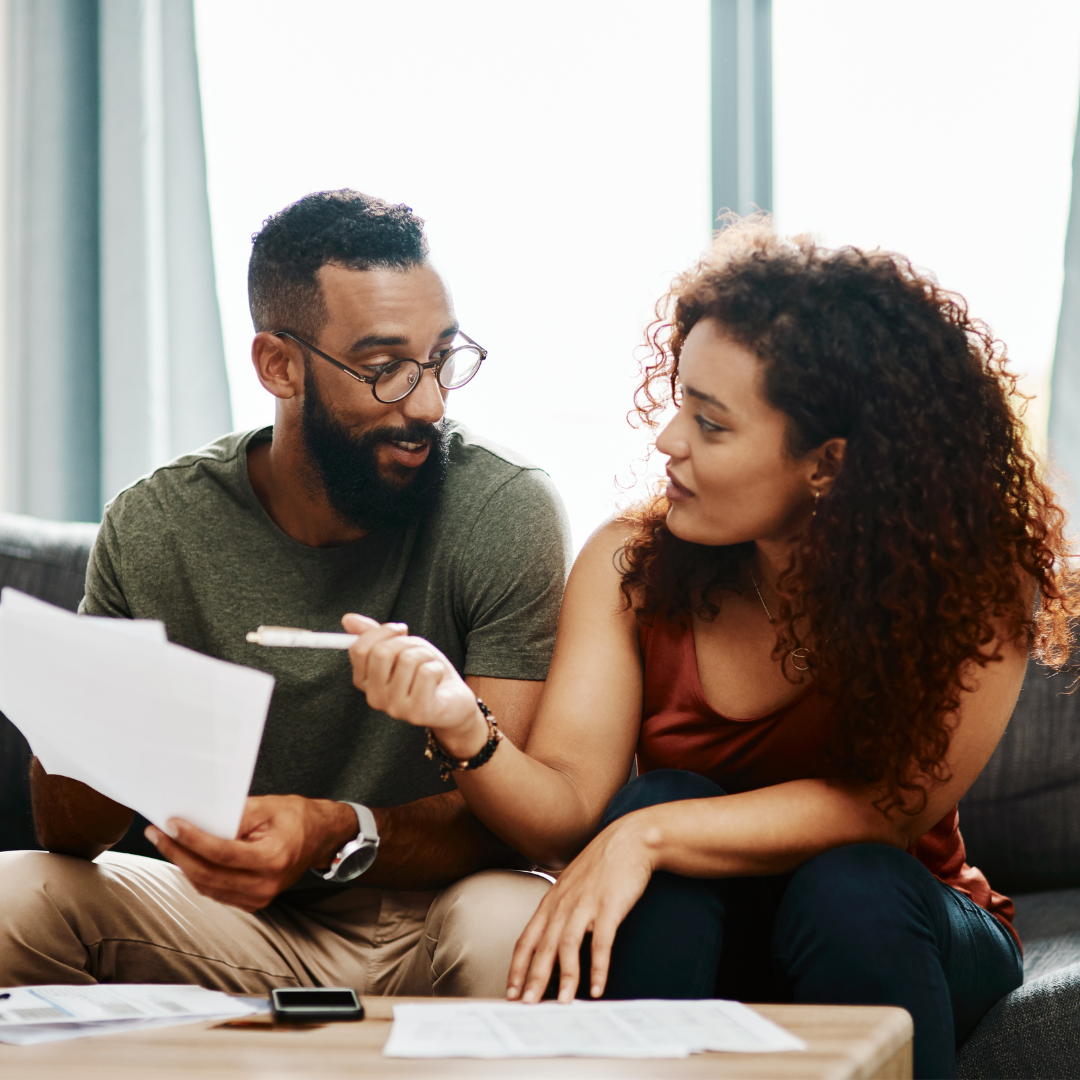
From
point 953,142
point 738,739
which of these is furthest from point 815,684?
point 953,142

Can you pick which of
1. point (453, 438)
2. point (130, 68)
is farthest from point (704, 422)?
point (130, 68)

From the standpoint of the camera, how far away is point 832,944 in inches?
37.9

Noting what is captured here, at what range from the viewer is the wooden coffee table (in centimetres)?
73

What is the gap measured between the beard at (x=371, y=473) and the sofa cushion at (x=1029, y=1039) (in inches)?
34.1

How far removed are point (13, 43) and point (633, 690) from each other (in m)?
2.10

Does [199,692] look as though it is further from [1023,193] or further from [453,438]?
[1023,193]

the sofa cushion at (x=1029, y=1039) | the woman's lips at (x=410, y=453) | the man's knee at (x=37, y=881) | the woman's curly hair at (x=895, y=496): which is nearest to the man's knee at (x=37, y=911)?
the man's knee at (x=37, y=881)

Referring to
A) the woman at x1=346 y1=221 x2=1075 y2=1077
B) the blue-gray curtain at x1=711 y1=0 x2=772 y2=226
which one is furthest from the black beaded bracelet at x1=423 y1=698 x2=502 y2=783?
the blue-gray curtain at x1=711 y1=0 x2=772 y2=226

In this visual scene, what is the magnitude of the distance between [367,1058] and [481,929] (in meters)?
0.41

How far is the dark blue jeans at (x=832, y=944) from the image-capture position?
0.95 meters

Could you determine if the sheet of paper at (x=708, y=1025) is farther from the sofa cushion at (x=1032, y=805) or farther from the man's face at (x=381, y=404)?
the sofa cushion at (x=1032, y=805)

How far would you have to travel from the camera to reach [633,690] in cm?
126

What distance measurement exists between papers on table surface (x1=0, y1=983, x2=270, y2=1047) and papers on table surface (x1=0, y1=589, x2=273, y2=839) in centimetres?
15

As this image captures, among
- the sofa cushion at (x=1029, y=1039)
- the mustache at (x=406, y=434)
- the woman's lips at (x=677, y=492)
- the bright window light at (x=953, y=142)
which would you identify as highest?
the bright window light at (x=953, y=142)
